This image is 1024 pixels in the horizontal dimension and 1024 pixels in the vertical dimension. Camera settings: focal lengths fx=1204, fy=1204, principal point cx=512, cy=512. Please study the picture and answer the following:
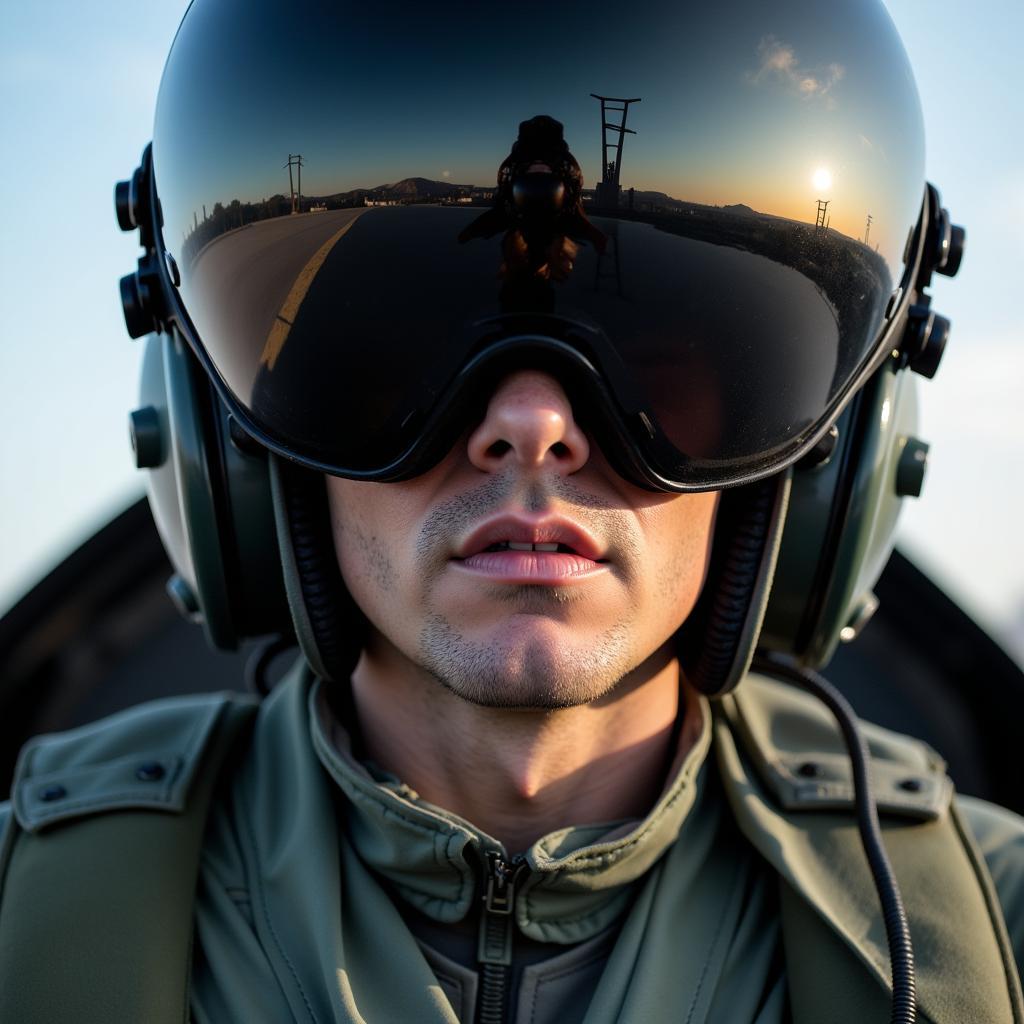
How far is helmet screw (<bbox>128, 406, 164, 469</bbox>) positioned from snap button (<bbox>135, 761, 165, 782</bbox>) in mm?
355

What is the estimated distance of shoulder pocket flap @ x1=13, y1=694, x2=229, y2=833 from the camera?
139 cm

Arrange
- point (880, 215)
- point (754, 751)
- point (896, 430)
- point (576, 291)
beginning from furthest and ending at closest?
point (754, 751)
point (896, 430)
point (880, 215)
point (576, 291)

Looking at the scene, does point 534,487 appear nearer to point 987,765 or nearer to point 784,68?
point 784,68

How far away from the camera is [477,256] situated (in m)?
1.14

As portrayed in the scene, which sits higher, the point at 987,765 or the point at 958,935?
the point at 958,935

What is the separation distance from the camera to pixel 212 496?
1346 millimetres

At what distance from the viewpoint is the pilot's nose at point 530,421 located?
1169 millimetres

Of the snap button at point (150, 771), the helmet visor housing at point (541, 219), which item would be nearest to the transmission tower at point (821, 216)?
the helmet visor housing at point (541, 219)

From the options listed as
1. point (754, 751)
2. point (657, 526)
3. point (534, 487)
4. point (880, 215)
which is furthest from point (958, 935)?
point (880, 215)

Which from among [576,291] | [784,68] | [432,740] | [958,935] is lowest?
[958,935]

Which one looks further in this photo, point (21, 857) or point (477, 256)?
point (21, 857)

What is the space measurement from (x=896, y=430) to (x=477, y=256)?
56 cm

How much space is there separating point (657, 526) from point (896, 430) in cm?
32

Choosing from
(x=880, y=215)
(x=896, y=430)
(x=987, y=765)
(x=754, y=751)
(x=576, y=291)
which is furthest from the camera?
(x=987, y=765)
